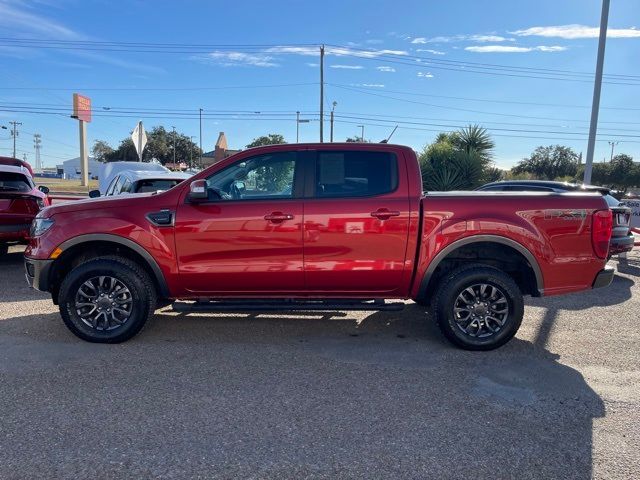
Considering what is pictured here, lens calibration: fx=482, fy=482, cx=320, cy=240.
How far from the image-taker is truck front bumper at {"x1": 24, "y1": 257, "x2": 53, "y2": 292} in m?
4.68

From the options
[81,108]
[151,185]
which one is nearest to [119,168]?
[151,185]

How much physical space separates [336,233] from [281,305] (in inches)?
35.0

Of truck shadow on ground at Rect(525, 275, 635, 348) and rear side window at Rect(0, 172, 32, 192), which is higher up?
rear side window at Rect(0, 172, 32, 192)

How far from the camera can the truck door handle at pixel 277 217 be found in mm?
4535

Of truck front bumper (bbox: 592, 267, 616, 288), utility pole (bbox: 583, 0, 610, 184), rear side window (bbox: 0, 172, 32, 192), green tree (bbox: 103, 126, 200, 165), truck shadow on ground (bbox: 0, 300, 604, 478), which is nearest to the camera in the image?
truck shadow on ground (bbox: 0, 300, 604, 478)

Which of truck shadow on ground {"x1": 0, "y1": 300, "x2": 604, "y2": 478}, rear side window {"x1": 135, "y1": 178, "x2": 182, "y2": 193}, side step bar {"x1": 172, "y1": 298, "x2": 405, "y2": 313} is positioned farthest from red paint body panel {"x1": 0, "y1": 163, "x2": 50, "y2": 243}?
side step bar {"x1": 172, "y1": 298, "x2": 405, "y2": 313}

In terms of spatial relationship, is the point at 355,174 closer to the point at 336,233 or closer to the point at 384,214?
the point at 384,214

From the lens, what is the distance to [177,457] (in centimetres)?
289

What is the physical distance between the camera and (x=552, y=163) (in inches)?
2443

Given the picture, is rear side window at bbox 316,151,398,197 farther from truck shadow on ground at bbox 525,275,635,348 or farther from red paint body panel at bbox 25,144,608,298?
truck shadow on ground at bbox 525,275,635,348

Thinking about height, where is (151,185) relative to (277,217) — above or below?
above

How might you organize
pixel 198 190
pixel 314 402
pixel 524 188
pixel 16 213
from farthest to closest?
pixel 524 188 → pixel 16 213 → pixel 198 190 → pixel 314 402

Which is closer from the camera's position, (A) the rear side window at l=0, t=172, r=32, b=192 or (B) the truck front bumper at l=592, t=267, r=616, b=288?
(B) the truck front bumper at l=592, t=267, r=616, b=288

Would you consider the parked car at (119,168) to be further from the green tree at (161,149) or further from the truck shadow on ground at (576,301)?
the green tree at (161,149)
